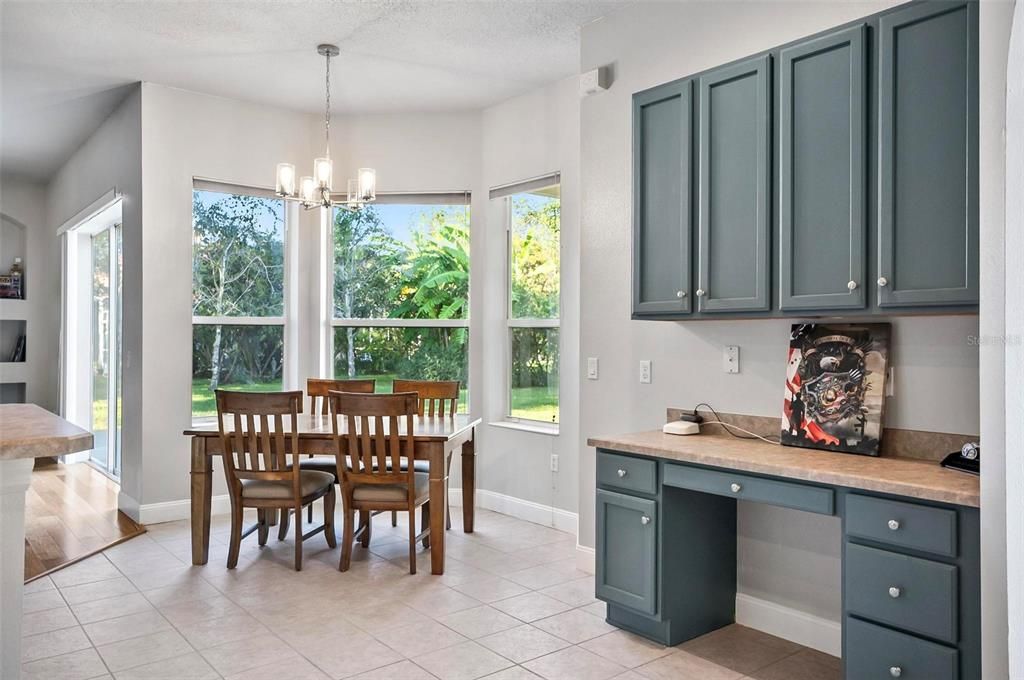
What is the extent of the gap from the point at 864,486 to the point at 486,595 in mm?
1947

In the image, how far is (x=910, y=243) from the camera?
2430 millimetres

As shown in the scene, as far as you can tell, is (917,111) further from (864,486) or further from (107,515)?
(107,515)

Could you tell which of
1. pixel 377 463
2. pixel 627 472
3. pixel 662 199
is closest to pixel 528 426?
pixel 377 463

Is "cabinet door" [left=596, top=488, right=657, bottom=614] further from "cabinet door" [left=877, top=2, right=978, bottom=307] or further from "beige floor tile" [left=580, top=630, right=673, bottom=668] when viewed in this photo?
"cabinet door" [left=877, top=2, right=978, bottom=307]

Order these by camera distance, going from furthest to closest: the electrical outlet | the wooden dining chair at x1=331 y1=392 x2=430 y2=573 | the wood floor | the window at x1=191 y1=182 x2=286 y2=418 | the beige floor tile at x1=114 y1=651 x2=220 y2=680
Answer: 1. the window at x1=191 y1=182 x2=286 y2=418
2. the wood floor
3. the wooden dining chair at x1=331 y1=392 x2=430 y2=573
4. the electrical outlet
5. the beige floor tile at x1=114 y1=651 x2=220 y2=680

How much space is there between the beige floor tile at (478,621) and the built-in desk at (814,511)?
1.46ft

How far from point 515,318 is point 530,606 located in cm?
237

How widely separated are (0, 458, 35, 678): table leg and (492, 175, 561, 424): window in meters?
3.36

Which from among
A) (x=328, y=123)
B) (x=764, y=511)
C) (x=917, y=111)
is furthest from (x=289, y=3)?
(x=764, y=511)

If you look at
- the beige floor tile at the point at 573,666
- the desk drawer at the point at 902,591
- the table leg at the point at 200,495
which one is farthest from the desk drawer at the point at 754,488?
the table leg at the point at 200,495

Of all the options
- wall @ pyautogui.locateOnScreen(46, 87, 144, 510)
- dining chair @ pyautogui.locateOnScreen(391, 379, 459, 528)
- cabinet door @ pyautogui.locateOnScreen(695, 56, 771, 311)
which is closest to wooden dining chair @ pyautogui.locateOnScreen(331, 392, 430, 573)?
dining chair @ pyautogui.locateOnScreen(391, 379, 459, 528)

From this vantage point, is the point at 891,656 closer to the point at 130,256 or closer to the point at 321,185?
the point at 321,185

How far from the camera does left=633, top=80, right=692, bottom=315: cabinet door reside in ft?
10.3

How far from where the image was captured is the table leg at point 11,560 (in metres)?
2.20
